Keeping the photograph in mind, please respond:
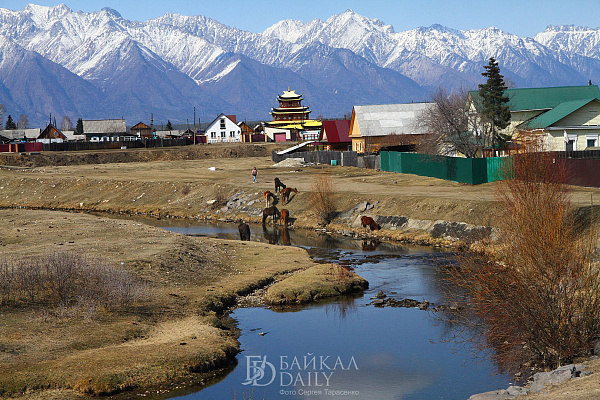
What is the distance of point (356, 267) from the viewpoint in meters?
35.6

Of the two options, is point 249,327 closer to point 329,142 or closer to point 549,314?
point 549,314

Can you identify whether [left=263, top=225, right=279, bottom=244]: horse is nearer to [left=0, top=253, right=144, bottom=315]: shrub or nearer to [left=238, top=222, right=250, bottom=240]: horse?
[left=238, top=222, right=250, bottom=240]: horse

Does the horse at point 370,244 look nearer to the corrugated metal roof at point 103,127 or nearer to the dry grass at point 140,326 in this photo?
the dry grass at point 140,326

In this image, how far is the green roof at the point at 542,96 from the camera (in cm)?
6738

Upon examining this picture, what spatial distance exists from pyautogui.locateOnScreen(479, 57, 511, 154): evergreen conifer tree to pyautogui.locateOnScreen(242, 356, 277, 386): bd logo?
145ft

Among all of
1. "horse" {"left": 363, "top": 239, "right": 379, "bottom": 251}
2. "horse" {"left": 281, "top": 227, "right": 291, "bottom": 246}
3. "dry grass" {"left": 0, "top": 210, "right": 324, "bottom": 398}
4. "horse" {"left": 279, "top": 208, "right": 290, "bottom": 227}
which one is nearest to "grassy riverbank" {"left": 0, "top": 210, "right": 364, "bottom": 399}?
"dry grass" {"left": 0, "top": 210, "right": 324, "bottom": 398}

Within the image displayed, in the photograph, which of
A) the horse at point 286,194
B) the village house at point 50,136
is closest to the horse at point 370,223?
the horse at point 286,194

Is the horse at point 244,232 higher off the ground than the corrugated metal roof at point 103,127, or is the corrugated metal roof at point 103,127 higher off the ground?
the corrugated metal roof at point 103,127

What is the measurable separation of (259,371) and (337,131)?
8148 cm

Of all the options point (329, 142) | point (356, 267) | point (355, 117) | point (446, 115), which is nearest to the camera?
point (356, 267)

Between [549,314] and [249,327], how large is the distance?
11.1m

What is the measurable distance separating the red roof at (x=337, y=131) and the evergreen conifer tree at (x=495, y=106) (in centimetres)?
3871

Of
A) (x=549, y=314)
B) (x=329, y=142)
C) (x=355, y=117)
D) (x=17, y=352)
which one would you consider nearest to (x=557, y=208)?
(x=549, y=314)

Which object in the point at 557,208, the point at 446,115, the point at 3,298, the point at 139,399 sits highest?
the point at 446,115
